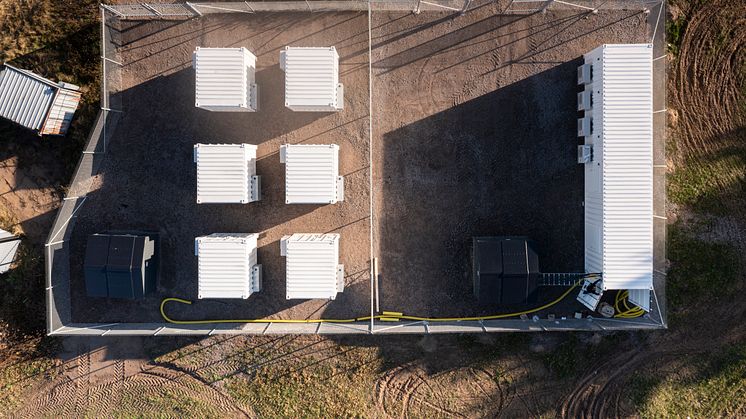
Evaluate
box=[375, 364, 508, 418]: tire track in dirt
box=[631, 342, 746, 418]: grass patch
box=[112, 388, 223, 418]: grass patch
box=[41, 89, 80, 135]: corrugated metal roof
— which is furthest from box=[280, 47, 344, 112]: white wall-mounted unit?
box=[631, 342, 746, 418]: grass patch

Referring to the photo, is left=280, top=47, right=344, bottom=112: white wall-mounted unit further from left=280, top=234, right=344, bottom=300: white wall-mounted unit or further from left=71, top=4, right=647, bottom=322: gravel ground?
left=280, top=234, right=344, bottom=300: white wall-mounted unit

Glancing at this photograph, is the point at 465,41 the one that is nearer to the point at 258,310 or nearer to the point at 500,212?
the point at 500,212

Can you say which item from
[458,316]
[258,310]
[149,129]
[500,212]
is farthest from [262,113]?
[458,316]

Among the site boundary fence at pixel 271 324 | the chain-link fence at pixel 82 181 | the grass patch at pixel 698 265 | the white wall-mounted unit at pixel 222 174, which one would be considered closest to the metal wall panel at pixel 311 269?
the site boundary fence at pixel 271 324

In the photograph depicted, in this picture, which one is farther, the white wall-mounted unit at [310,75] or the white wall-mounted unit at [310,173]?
the white wall-mounted unit at [310,173]

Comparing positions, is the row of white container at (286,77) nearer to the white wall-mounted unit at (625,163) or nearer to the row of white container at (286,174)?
the row of white container at (286,174)

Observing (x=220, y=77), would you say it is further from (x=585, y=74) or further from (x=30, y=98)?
(x=585, y=74)
